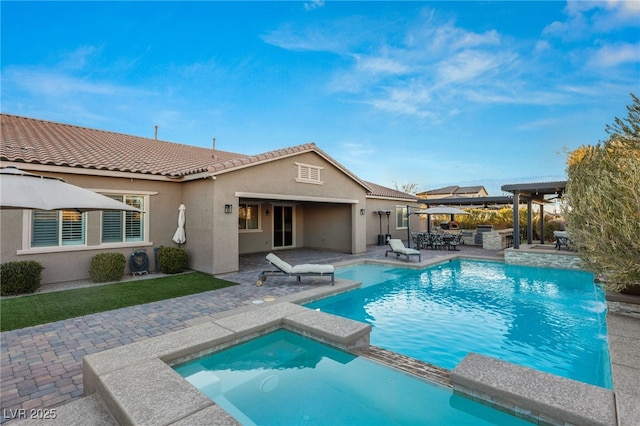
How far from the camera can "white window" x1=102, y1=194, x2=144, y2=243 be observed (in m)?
11.2

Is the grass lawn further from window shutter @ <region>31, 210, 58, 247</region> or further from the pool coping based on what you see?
the pool coping

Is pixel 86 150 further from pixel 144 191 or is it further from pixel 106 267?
pixel 106 267

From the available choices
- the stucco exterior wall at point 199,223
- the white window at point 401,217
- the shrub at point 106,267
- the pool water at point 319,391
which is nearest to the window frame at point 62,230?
the shrub at point 106,267

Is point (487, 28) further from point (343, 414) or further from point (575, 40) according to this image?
point (343, 414)

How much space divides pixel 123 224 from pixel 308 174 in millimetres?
8220

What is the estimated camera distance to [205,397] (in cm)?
362

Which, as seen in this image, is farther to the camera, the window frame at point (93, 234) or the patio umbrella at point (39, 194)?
the window frame at point (93, 234)

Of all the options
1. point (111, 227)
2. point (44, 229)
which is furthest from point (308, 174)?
point (44, 229)

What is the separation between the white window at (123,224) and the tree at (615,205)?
13.5 meters

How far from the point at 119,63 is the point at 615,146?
19.9 m

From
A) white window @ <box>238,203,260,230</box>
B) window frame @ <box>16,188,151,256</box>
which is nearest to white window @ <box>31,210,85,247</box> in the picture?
window frame @ <box>16,188,151,256</box>

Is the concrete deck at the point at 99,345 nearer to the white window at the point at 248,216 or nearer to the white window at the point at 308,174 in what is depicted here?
the white window at the point at 308,174

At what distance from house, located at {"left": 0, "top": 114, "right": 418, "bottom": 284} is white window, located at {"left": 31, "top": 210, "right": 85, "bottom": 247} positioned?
24 mm

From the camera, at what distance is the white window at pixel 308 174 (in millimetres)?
15195
